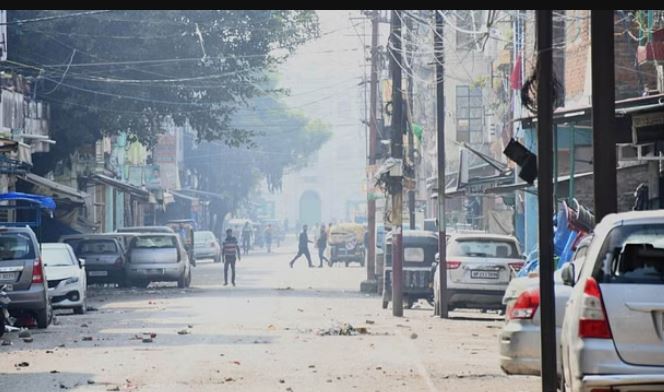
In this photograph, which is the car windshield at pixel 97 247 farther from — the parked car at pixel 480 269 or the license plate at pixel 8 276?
the license plate at pixel 8 276

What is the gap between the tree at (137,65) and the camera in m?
47.1

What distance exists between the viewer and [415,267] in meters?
33.2

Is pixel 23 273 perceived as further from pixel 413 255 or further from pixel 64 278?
pixel 413 255

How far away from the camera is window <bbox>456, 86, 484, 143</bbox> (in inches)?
2500

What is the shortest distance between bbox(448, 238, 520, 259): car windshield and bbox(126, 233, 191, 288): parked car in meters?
13.4

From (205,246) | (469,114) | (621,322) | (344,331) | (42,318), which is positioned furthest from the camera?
(205,246)

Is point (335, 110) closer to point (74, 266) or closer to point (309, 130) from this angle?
point (309, 130)

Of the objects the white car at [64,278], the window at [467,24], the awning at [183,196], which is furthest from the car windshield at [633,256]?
the awning at [183,196]

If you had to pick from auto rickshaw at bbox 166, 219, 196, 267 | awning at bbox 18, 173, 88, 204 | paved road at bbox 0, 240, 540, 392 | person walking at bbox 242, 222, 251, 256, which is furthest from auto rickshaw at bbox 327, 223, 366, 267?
paved road at bbox 0, 240, 540, 392

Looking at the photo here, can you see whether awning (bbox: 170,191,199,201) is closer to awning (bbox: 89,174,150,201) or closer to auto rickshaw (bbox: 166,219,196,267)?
auto rickshaw (bbox: 166,219,196,267)

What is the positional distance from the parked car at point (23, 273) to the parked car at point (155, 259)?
603 inches

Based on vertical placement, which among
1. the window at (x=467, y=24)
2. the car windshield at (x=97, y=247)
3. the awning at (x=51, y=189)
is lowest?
the car windshield at (x=97, y=247)

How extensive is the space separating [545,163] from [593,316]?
390cm

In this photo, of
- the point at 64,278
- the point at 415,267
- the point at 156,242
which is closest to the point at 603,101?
the point at 64,278
